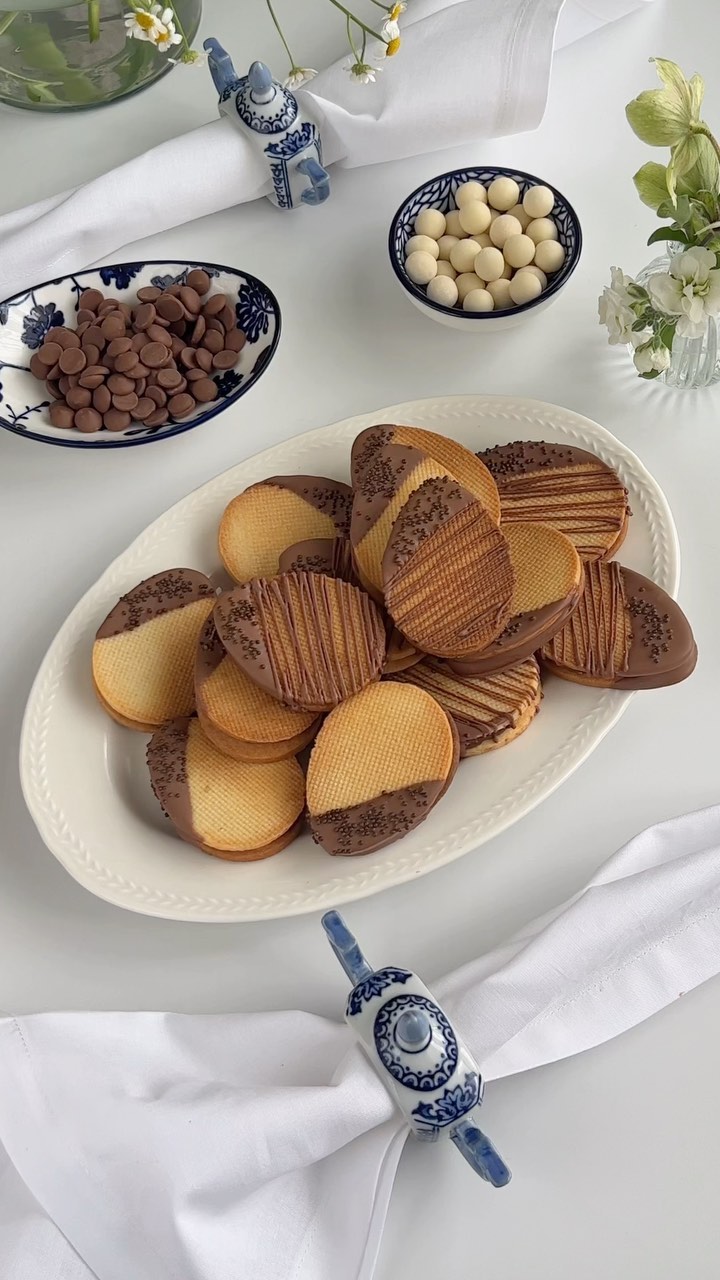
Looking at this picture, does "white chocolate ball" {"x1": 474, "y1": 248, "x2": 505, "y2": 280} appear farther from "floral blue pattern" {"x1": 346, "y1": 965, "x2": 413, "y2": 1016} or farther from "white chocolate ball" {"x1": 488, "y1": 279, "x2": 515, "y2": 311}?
"floral blue pattern" {"x1": 346, "y1": 965, "x2": 413, "y2": 1016}

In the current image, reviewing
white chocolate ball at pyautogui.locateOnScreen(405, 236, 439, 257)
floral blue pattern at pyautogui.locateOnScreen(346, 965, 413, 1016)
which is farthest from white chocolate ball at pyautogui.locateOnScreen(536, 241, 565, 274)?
floral blue pattern at pyautogui.locateOnScreen(346, 965, 413, 1016)

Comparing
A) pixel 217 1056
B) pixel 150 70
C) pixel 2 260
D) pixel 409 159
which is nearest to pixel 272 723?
pixel 217 1056

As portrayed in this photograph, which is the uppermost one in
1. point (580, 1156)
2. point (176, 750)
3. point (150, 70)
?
point (150, 70)

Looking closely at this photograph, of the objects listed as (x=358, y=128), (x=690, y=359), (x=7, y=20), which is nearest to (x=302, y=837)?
(x=690, y=359)

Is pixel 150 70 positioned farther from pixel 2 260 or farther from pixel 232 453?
pixel 232 453

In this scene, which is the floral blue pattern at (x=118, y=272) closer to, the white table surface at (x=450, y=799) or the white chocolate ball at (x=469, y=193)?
the white table surface at (x=450, y=799)

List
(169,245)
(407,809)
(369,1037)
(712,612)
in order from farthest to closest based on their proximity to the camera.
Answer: (169,245) < (712,612) < (407,809) < (369,1037)

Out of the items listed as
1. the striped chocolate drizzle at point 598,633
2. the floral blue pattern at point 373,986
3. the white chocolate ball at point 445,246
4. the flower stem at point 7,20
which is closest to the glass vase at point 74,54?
the flower stem at point 7,20

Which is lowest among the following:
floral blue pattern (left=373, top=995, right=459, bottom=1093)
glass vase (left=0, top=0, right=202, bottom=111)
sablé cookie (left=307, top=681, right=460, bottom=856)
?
floral blue pattern (left=373, top=995, right=459, bottom=1093)
